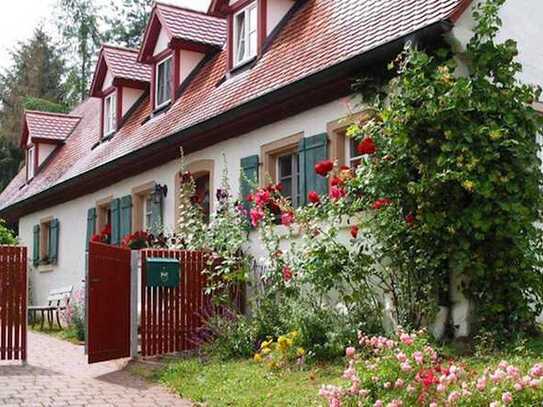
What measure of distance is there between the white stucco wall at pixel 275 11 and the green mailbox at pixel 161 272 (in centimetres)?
467

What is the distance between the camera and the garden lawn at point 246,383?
708cm

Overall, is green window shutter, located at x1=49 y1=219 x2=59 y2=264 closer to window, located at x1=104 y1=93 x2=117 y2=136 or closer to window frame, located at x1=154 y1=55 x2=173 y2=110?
window, located at x1=104 y1=93 x2=117 y2=136

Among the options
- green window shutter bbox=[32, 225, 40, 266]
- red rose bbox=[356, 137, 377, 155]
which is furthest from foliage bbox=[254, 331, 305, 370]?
green window shutter bbox=[32, 225, 40, 266]

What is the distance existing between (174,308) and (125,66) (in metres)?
9.48

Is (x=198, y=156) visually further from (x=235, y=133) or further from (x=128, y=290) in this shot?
(x=128, y=290)

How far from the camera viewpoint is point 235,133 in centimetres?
1240

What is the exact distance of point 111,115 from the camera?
61.5 ft

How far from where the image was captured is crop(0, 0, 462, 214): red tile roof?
955 centimetres

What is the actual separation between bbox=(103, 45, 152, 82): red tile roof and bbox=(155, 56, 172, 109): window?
5.60ft

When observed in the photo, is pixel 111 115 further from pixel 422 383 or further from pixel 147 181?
pixel 422 383

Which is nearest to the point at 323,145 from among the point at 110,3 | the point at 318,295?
the point at 318,295

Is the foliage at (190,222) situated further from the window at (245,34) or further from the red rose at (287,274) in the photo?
the window at (245,34)

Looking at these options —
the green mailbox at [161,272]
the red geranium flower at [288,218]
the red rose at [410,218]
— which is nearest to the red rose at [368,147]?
the red rose at [410,218]

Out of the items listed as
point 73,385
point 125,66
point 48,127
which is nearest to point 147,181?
point 125,66
